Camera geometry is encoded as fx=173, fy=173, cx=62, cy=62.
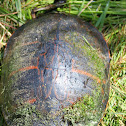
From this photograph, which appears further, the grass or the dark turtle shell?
the grass

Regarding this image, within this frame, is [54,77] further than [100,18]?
No

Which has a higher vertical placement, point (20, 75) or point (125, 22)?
point (125, 22)

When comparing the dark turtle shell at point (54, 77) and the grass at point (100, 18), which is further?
the grass at point (100, 18)

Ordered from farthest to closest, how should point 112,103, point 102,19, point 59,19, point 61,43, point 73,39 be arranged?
1. point 102,19
2. point 112,103
3. point 59,19
4. point 73,39
5. point 61,43

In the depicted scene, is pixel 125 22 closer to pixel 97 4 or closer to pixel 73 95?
pixel 97 4

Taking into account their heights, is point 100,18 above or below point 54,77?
above

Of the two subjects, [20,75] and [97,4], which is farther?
[97,4]

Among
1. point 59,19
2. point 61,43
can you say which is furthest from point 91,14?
point 61,43

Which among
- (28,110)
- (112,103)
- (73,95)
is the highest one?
(73,95)
